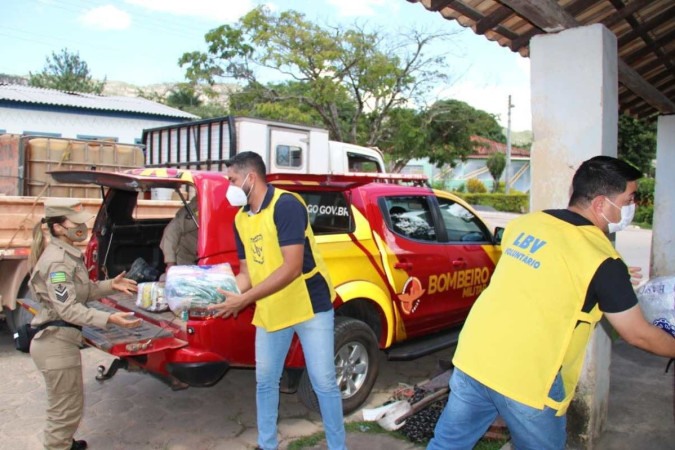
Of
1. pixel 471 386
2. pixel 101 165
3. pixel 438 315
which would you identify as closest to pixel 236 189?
pixel 471 386

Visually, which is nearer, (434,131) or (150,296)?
(150,296)

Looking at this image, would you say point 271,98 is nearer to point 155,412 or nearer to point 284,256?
point 155,412

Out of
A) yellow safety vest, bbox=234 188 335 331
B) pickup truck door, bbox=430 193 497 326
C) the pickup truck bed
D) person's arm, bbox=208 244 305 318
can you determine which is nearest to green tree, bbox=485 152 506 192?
pickup truck door, bbox=430 193 497 326

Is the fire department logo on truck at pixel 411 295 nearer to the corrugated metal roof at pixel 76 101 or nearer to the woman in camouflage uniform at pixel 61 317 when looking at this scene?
the woman in camouflage uniform at pixel 61 317

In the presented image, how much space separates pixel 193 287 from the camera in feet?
10.8

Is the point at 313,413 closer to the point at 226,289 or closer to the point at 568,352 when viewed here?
the point at 226,289

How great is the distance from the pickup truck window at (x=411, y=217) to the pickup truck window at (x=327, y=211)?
40 cm

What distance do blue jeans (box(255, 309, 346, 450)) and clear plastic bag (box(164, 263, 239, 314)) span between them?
0.35 meters

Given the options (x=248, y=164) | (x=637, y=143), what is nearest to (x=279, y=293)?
(x=248, y=164)

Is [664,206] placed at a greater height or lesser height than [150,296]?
greater

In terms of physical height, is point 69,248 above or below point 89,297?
above

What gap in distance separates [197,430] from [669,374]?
4190 millimetres

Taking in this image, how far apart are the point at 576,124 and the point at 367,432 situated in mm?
2615

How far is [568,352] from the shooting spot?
2.06 meters
